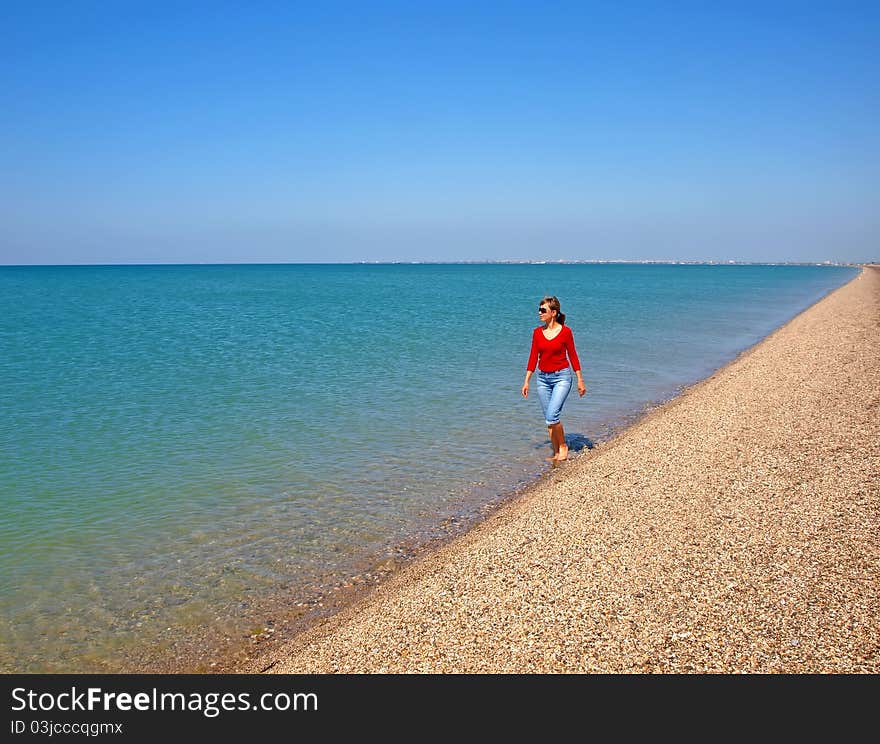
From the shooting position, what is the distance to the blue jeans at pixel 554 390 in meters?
9.34

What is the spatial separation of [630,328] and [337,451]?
910 inches

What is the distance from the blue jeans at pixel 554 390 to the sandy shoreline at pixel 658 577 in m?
0.90

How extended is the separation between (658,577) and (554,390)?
4.64 meters

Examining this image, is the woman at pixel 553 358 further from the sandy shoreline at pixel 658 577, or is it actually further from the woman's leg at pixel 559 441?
the sandy shoreline at pixel 658 577

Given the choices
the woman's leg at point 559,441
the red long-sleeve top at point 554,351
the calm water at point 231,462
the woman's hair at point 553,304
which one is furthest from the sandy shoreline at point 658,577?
the woman's hair at point 553,304

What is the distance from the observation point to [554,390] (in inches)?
371

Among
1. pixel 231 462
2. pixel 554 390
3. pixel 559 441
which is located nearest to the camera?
pixel 554 390

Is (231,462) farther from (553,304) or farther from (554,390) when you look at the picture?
(553,304)

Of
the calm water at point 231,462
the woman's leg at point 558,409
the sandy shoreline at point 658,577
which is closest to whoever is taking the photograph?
the sandy shoreline at point 658,577

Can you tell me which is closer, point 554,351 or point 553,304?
point 553,304

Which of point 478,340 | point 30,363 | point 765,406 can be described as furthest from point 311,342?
point 765,406

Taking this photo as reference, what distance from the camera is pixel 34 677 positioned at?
16.1ft

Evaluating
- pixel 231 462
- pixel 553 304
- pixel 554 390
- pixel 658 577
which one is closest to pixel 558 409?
pixel 554 390

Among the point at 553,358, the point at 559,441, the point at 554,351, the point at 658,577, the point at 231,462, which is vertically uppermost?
the point at 554,351
